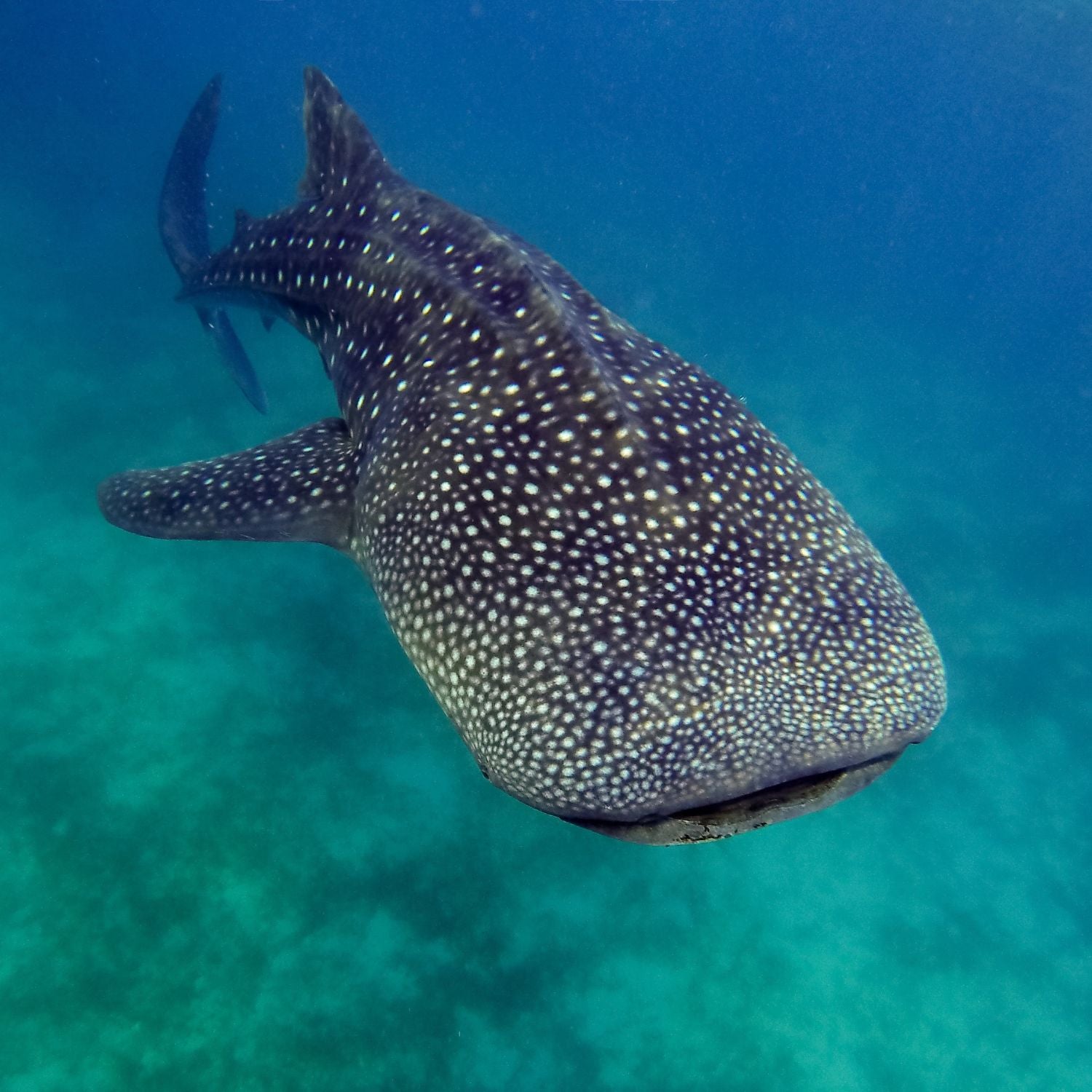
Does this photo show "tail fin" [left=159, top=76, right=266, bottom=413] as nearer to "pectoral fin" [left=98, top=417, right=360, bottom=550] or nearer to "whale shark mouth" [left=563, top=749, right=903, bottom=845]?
"pectoral fin" [left=98, top=417, right=360, bottom=550]

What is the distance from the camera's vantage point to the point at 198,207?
9.18 metres

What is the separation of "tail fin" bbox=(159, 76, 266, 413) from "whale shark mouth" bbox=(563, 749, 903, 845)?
7.65 metres

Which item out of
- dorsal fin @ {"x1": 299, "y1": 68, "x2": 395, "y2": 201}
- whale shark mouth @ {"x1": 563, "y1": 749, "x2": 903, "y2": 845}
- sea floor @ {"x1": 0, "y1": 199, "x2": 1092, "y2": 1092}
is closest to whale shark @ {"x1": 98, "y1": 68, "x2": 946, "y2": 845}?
whale shark mouth @ {"x1": 563, "y1": 749, "x2": 903, "y2": 845}

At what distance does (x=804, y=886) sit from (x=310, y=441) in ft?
22.3

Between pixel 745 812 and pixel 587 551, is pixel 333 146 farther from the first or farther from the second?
pixel 745 812

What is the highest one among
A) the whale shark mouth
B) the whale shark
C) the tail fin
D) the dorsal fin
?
the tail fin

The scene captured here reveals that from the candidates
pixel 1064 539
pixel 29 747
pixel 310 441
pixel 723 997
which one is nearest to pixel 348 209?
pixel 310 441

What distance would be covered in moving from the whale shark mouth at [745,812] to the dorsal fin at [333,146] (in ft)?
15.6

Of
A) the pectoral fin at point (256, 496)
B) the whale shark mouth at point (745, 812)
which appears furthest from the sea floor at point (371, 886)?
the whale shark mouth at point (745, 812)

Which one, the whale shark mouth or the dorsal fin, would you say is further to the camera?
the dorsal fin

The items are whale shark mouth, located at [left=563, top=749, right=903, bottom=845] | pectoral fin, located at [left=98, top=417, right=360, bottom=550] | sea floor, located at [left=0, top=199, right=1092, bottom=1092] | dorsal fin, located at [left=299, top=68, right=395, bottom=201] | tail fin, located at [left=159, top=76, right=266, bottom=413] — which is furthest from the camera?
tail fin, located at [left=159, top=76, right=266, bottom=413]

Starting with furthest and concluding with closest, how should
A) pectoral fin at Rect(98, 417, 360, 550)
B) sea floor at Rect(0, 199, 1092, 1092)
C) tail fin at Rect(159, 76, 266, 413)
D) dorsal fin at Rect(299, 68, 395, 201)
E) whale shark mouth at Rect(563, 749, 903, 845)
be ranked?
1. tail fin at Rect(159, 76, 266, 413)
2. sea floor at Rect(0, 199, 1092, 1092)
3. dorsal fin at Rect(299, 68, 395, 201)
4. pectoral fin at Rect(98, 417, 360, 550)
5. whale shark mouth at Rect(563, 749, 903, 845)

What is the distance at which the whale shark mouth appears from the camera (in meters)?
2.46

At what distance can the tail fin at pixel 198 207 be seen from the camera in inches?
338
